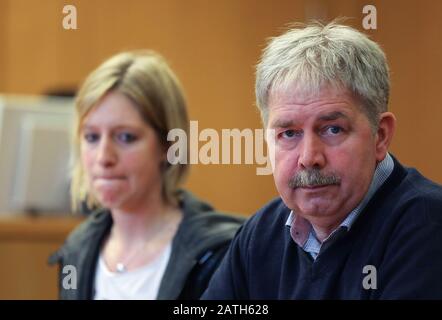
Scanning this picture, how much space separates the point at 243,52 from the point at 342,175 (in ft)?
1.90

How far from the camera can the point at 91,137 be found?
1565 millimetres

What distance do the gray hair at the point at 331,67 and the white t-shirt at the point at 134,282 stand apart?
565 mm

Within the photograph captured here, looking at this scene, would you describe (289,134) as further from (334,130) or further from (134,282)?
(134,282)

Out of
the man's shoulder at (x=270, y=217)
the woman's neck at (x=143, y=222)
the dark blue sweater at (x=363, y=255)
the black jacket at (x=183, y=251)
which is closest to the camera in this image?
the dark blue sweater at (x=363, y=255)

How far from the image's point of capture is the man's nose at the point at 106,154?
5.02 ft

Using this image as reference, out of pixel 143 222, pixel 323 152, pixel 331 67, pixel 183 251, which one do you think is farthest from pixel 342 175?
pixel 143 222

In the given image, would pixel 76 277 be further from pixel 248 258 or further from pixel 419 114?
pixel 419 114

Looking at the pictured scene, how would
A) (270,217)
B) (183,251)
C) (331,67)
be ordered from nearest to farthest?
(331,67) → (270,217) → (183,251)

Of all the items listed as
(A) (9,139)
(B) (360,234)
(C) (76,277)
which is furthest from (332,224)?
(A) (9,139)

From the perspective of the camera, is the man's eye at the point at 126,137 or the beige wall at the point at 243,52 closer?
the beige wall at the point at 243,52

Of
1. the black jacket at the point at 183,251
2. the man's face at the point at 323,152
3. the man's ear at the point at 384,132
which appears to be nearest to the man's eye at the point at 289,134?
the man's face at the point at 323,152

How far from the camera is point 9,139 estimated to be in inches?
97.7

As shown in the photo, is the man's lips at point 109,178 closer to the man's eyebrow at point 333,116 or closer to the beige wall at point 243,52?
the beige wall at point 243,52

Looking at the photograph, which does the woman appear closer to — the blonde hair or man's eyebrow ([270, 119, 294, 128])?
the blonde hair
